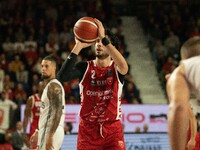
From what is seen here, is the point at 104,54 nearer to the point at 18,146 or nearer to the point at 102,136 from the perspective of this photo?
the point at 102,136

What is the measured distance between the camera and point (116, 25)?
1853 cm

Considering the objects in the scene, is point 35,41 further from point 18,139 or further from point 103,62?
point 103,62

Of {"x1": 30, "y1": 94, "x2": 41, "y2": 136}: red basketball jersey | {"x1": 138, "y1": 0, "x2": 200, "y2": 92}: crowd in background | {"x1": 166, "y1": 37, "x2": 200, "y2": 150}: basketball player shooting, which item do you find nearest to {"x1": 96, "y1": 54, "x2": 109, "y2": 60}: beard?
{"x1": 166, "y1": 37, "x2": 200, "y2": 150}: basketball player shooting

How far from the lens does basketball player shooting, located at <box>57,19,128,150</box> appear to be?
5762mm

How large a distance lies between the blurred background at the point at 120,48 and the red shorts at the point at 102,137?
5460 mm

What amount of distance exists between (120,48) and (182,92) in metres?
13.5

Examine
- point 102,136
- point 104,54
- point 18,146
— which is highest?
point 104,54

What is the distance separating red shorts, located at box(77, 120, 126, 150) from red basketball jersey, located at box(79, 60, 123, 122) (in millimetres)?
81

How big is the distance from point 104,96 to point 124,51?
1133cm

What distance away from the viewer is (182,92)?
10.8 feet

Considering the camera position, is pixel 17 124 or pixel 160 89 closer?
pixel 17 124

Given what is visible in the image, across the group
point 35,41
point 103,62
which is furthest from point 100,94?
point 35,41

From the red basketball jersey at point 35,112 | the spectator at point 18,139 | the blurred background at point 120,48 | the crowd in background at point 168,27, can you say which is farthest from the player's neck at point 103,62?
the crowd in background at point 168,27

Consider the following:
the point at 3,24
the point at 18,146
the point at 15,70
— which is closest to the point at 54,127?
the point at 18,146
